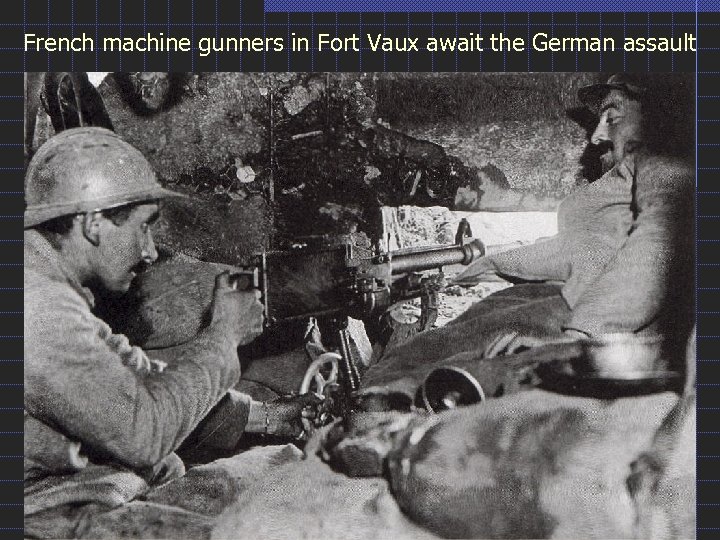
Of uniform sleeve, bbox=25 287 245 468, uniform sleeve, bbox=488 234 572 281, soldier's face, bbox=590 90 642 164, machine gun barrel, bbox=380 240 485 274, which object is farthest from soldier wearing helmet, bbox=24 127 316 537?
soldier's face, bbox=590 90 642 164

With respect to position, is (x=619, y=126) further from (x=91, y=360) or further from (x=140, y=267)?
(x=91, y=360)

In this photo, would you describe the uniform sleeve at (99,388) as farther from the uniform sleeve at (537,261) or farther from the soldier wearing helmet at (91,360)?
the uniform sleeve at (537,261)

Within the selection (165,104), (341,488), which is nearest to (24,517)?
(341,488)

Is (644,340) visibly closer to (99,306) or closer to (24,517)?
(99,306)

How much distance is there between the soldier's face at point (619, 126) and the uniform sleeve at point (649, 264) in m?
0.08

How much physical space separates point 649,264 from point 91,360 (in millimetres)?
1755

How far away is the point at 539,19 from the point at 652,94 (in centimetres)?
47

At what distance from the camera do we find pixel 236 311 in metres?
2.52

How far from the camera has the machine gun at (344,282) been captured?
256cm

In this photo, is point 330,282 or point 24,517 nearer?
point 24,517

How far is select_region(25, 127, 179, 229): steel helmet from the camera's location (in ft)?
7.73

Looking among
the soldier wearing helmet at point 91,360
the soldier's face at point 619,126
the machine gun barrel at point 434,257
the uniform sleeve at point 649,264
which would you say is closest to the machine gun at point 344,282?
the machine gun barrel at point 434,257

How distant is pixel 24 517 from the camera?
2.40 m

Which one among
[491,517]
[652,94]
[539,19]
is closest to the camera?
[491,517]
